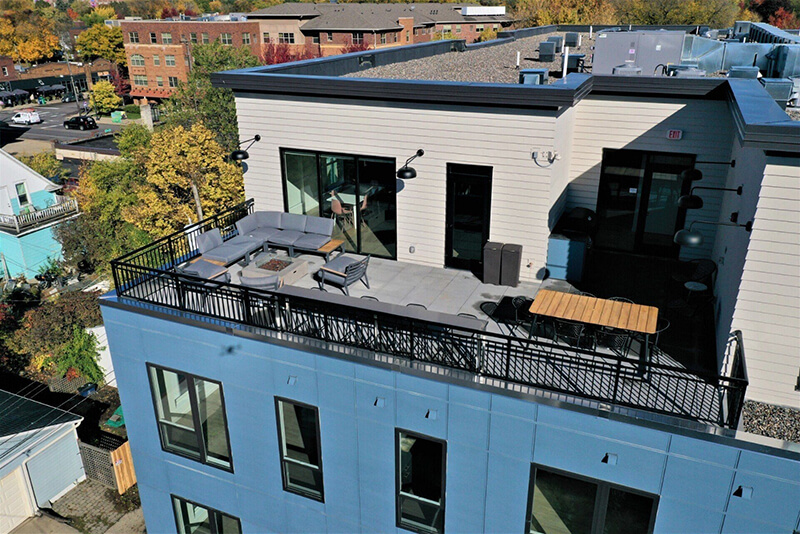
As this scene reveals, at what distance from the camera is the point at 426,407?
27.3 feet

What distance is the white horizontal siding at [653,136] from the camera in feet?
40.7

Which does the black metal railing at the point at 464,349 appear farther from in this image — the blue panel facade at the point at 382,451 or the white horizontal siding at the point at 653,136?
the white horizontal siding at the point at 653,136

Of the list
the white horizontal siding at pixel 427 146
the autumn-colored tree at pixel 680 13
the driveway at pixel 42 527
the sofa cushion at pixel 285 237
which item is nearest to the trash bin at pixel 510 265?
the white horizontal siding at pixel 427 146

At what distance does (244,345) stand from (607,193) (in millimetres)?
9014

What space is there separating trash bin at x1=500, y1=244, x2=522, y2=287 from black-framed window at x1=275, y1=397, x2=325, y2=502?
4863 mm

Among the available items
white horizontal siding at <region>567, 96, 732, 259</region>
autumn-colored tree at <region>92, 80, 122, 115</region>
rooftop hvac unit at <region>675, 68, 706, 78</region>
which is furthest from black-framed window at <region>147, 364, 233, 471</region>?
autumn-colored tree at <region>92, 80, 122, 115</region>

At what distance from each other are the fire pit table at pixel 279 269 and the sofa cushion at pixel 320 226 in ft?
2.94

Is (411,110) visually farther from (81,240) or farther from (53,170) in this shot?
(53,170)

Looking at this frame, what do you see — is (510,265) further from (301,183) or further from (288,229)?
(301,183)

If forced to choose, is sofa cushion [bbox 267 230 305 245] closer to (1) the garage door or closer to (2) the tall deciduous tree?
(1) the garage door

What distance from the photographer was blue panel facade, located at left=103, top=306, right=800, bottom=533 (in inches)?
272

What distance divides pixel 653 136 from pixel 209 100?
3918cm

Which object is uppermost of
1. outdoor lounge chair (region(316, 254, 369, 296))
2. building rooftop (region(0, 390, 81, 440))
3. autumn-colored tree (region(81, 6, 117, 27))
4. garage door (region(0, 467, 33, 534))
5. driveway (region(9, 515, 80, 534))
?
autumn-colored tree (region(81, 6, 117, 27))

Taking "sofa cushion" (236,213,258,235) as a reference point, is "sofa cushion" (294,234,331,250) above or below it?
below
